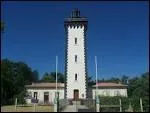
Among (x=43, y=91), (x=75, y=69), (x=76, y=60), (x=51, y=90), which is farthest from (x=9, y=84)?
(x=76, y=60)

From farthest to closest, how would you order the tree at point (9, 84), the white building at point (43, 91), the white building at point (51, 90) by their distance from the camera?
1. the white building at point (51, 90)
2. the white building at point (43, 91)
3. the tree at point (9, 84)

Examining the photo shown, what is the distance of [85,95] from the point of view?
51.3 meters

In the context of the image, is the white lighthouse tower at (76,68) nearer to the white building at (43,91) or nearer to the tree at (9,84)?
the tree at (9,84)

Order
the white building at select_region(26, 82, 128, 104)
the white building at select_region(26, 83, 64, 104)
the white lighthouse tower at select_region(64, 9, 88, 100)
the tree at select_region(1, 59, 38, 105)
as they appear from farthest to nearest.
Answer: the white building at select_region(26, 82, 128, 104) < the white building at select_region(26, 83, 64, 104) < the white lighthouse tower at select_region(64, 9, 88, 100) < the tree at select_region(1, 59, 38, 105)

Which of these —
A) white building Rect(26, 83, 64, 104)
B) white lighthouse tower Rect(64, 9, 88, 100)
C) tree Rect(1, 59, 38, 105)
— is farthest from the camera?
white building Rect(26, 83, 64, 104)

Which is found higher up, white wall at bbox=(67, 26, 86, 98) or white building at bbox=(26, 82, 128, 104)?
white wall at bbox=(67, 26, 86, 98)

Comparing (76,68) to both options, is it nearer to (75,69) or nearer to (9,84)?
(75,69)

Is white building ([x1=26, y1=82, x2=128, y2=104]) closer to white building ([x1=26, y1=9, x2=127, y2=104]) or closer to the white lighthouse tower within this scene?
white building ([x1=26, y1=9, x2=127, y2=104])

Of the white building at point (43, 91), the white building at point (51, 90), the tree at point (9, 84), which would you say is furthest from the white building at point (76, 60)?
the white building at point (51, 90)

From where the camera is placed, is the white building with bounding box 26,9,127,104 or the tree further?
the white building with bounding box 26,9,127,104

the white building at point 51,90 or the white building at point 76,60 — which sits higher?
the white building at point 76,60

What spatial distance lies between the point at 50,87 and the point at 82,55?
11624 millimetres

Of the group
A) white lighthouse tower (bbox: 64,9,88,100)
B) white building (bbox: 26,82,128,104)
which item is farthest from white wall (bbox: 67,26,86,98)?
white building (bbox: 26,82,128,104)

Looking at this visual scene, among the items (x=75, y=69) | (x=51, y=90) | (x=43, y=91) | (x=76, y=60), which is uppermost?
(x=76, y=60)
